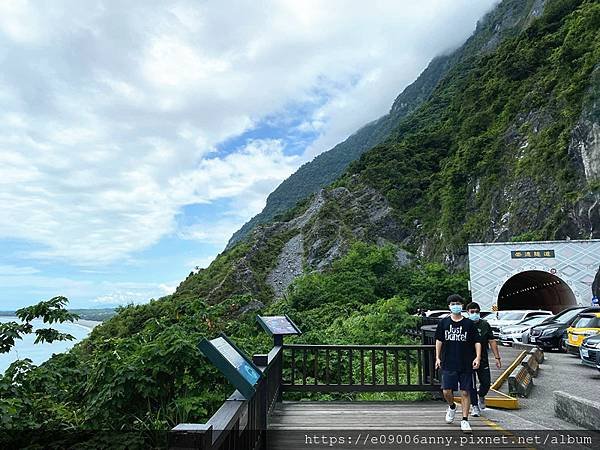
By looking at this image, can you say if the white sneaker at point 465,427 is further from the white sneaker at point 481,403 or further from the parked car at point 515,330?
the parked car at point 515,330

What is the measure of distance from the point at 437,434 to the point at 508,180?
138 ft

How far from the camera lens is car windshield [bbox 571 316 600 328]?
1411 cm

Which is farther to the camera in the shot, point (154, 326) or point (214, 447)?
point (154, 326)

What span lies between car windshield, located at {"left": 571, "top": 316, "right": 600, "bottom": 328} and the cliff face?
20616 millimetres

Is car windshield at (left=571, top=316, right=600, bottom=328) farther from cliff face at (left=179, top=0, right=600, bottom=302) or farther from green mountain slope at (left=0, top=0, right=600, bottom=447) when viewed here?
cliff face at (left=179, top=0, right=600, bottom=302)

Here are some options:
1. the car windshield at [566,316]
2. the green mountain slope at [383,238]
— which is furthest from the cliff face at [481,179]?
the car windshield at [566,316]

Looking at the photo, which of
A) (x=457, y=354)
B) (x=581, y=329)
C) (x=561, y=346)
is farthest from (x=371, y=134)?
(x=457, y=354)

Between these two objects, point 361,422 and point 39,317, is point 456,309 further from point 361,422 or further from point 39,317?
point 39,317

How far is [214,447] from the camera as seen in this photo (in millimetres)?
2305

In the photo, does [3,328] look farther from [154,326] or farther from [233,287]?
[233,287]

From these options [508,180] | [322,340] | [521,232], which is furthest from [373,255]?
[322,340]

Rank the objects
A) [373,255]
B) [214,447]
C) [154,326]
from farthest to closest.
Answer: [373,255] < [154,326] < [214,447]

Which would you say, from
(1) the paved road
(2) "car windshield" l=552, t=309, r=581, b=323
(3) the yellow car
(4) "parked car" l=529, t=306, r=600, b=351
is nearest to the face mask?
(1) the paved road

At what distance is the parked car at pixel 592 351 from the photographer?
10.8m
